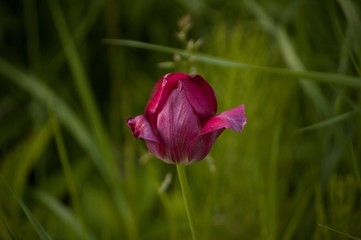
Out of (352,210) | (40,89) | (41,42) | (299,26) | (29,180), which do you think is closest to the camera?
(352,210)

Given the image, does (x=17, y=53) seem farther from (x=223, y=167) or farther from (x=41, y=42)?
(x=223, y=167)

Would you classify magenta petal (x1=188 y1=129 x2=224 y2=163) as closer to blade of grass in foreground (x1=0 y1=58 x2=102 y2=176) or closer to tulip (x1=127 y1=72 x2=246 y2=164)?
tulip (x1=127 y1=72 x2=246 y2=164)

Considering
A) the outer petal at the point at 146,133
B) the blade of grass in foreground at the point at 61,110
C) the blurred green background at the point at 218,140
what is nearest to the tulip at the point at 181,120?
the outer petal at the point at 146,133

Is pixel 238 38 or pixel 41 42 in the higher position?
pixel 41 42

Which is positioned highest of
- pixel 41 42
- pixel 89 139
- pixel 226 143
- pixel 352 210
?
pixel 41 42

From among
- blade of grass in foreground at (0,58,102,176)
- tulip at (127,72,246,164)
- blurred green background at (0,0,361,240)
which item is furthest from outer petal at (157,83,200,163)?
blade of grass in foreground at (0,58,102,176)

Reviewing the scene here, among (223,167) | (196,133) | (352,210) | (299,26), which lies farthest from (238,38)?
(196,133)
